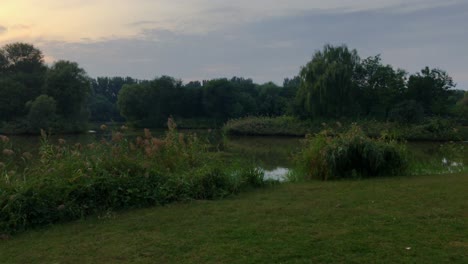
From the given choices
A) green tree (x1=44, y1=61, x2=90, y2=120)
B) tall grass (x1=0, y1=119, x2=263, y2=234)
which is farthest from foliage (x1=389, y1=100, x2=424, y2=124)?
green tree (x1=44, y1=61, x2=90, y2=120)

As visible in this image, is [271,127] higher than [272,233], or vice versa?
[272,233]

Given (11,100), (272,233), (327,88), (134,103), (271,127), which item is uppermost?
(327,88)

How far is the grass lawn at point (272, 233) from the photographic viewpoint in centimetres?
381

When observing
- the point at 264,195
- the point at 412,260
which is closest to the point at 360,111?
the point at 264,195

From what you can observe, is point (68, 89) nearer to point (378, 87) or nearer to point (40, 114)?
point (40, 114)

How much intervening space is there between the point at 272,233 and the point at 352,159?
5.36 m

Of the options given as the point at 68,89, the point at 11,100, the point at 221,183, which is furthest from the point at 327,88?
the point at 221,183

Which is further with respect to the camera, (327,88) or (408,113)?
(327,88)

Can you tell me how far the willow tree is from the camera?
128ft

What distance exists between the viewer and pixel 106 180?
5938 millimetres

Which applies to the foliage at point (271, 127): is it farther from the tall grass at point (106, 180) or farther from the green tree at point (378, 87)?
the tall grass at point (106, 180)

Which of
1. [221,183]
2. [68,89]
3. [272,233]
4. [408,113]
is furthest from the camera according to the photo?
[68,89]

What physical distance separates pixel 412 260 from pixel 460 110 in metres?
41.3

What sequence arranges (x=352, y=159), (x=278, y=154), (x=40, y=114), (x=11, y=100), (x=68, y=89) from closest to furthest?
1. (x=352, y=159)
2. (x=278, y=154)
3. (x=40, y=114)
4. (x=11, y=100)
5. (x=68, y=89)
